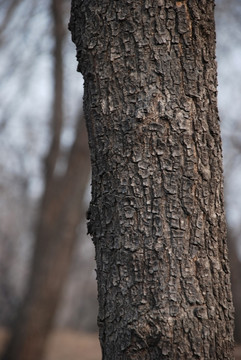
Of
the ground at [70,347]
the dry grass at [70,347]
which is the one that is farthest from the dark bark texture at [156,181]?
the ground at [70,347]

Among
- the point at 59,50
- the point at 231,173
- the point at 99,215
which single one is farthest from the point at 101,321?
the point at 231,173

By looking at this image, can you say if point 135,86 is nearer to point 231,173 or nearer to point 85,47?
point 85,47

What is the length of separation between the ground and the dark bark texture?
6587mm

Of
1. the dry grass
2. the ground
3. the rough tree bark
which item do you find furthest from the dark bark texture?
the ground

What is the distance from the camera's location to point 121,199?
2139 millimetres

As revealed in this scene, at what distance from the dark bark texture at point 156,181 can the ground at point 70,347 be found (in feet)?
21.6

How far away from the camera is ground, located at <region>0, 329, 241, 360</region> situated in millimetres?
8547

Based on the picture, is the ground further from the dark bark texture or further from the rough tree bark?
the dark bark texture

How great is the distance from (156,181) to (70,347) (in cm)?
782

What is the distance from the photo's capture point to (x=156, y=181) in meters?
2.12

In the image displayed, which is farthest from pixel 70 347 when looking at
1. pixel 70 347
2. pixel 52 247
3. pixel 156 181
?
pixel 156 181

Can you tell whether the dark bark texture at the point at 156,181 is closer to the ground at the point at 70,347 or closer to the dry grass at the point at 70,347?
the dry grass at the point at 70,347

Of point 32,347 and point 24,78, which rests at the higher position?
point 24,78

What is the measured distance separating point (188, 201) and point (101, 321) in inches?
25.9
